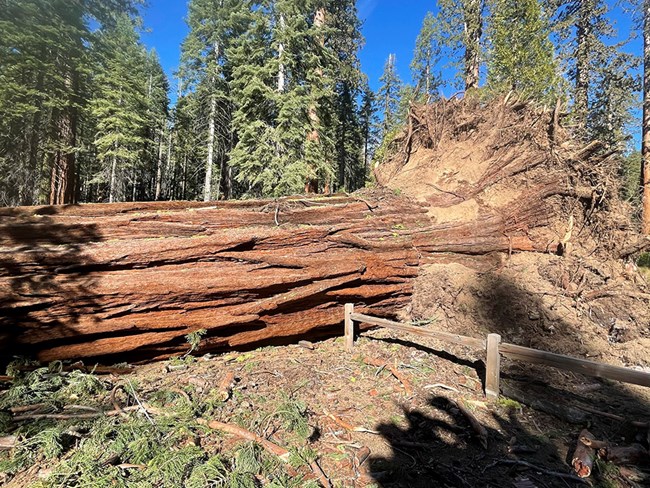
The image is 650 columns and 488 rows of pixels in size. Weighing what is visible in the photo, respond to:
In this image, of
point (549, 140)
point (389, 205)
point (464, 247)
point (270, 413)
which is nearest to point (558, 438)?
point (270, 413)

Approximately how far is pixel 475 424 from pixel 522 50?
46.7ft

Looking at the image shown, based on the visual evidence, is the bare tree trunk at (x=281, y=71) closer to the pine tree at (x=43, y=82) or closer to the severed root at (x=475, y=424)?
the pine tree at (x=43, y=82)

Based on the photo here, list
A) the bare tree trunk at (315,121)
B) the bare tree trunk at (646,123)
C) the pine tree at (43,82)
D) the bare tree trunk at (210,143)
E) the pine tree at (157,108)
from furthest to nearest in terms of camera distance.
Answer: the pine tree at (157,108) → the bare tree trunk at (210,143) → the bare tree trunk at (315,121) → the pine tree at (43,82) → the bare tree trunk at (646,123)

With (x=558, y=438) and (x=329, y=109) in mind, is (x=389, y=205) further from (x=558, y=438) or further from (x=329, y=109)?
(x=329, y=109)

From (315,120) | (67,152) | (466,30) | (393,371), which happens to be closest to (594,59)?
(466,30)

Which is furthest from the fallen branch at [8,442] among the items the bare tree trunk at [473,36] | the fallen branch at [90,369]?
the bare tree trunk at [473,36]

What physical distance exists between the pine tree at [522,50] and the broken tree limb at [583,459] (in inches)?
476

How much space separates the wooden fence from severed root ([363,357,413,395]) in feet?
1.76

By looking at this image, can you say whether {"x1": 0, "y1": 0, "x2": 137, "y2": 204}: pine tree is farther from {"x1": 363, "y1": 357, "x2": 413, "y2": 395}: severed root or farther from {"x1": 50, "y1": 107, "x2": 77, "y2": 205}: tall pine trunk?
{"x1": 363, "y1": 357, "x2": 413, "y2": 395}: severed root

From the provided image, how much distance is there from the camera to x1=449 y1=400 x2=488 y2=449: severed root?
3559 mm

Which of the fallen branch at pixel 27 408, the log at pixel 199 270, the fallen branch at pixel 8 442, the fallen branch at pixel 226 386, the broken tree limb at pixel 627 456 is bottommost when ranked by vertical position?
the broken tree limb at pixel 627 456

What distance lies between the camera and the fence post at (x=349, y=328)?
19.3ft

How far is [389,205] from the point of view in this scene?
7461 millimetres

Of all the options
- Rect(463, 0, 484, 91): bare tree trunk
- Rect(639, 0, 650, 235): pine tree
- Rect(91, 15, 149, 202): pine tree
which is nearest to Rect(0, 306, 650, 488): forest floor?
Rect(639, 0, 650, 235): pine tree
